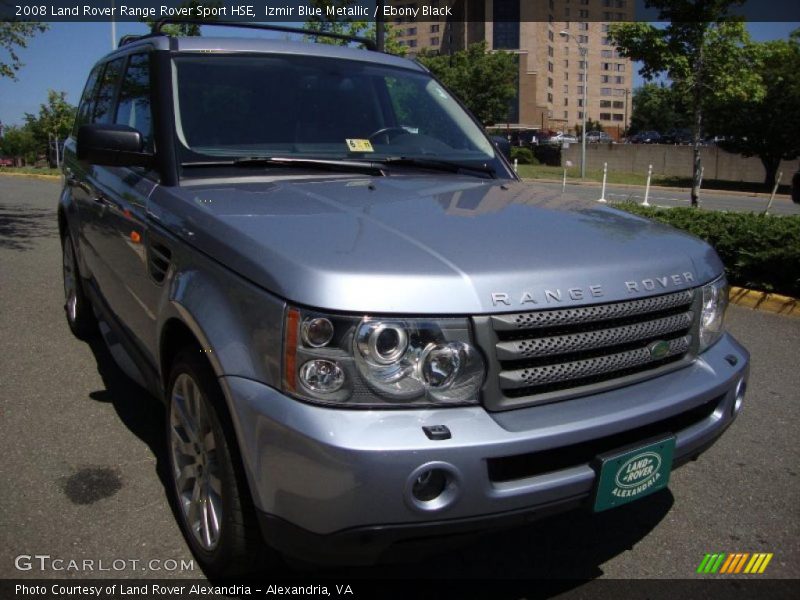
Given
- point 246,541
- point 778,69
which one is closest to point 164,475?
point 246,541

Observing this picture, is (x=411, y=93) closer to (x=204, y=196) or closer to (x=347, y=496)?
(x=204, y=196)

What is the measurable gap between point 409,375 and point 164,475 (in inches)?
71.8

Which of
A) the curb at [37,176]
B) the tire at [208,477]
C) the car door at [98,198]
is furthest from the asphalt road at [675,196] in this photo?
the tire at [208,477]

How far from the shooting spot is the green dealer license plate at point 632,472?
7.00 feet

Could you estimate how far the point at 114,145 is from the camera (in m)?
2.97

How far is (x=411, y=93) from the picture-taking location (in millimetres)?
4016

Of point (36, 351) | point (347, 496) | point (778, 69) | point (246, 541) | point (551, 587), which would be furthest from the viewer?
point (778, 69)

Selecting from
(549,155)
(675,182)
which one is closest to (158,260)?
(675,182)

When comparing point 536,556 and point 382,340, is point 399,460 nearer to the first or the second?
point 382,340

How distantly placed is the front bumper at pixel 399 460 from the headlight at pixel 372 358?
46 millimetres

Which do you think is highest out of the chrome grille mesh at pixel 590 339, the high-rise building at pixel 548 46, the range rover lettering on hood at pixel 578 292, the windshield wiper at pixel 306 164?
the high-rise building at pixel 548 46

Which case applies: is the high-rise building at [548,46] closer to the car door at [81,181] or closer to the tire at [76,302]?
the car door at [81,181]

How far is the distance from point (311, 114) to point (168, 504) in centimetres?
187

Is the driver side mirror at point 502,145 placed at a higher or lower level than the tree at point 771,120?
lower
